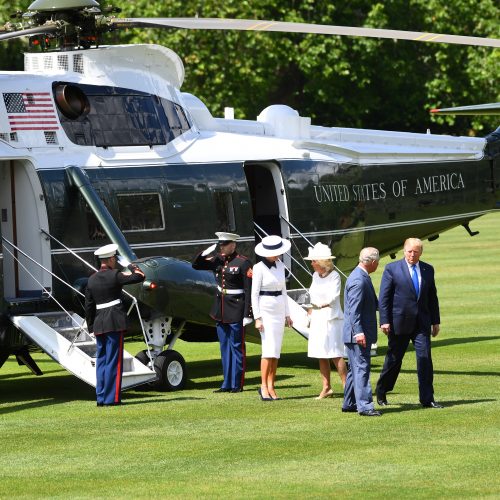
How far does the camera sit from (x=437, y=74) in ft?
201

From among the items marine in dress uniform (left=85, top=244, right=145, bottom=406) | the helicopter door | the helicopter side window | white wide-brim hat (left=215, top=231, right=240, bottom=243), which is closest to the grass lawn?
marine in dress uniform (left=85, top=244, right=145, bottom=406)

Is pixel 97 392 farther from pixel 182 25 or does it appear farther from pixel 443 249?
pixel 443 249

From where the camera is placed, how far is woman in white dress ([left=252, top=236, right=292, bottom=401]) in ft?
49.6

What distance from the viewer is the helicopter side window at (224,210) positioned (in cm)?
1764

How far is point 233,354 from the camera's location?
1602cm

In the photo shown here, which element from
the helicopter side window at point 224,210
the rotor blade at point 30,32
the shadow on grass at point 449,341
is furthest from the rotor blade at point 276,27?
the shadow on grass at point 449,341

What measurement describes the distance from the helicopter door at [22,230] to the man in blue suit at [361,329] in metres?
4.08

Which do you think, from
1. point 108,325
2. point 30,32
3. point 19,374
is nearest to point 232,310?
point 108,325

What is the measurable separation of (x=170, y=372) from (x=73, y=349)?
1370 millimetres

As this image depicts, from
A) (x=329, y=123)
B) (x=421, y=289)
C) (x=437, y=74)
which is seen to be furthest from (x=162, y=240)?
(x=329, y=123)

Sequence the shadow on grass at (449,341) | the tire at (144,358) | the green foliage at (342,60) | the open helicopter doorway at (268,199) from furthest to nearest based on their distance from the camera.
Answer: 1. the green foliage at (342,60)
2. the shadow on grass at (449,341)
3. the open helicopter doorway at (268,199)
4. the tire at (144,358)

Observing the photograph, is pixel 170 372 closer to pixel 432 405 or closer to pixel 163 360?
pixel 163 360

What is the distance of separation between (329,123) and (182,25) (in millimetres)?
50432

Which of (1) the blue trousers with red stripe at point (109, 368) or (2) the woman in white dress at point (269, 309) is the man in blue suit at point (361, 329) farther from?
(1) the blue trousers with red stripe at point (109, 368)
